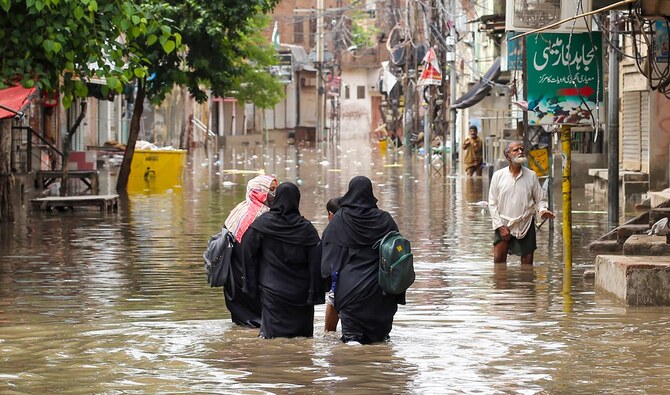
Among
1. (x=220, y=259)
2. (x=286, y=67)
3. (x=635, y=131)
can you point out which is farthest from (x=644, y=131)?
(x=286, y=67)

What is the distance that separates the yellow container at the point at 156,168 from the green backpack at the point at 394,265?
25582 mm

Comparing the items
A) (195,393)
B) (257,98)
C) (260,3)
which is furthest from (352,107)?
(195,393)

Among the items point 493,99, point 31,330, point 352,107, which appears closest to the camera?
point 31,330

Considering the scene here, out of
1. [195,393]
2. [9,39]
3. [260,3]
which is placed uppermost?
[260,3]

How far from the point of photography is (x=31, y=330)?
11.5 metres

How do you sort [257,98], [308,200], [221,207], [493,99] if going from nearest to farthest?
[221,207]
[308,200]
[493,99]
[257,98]

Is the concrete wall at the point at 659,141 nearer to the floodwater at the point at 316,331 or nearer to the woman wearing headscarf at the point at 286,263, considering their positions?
the floodwater at the point at 316,331

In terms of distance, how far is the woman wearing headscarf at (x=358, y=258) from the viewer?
10.4 m

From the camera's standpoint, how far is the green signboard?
49.9ft

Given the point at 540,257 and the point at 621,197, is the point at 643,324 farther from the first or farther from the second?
the point at 621,197

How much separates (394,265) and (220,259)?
1.63 meters

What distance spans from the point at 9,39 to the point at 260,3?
16.7 meters

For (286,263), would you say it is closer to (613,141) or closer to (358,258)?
(358,258)

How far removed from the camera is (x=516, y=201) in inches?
624
